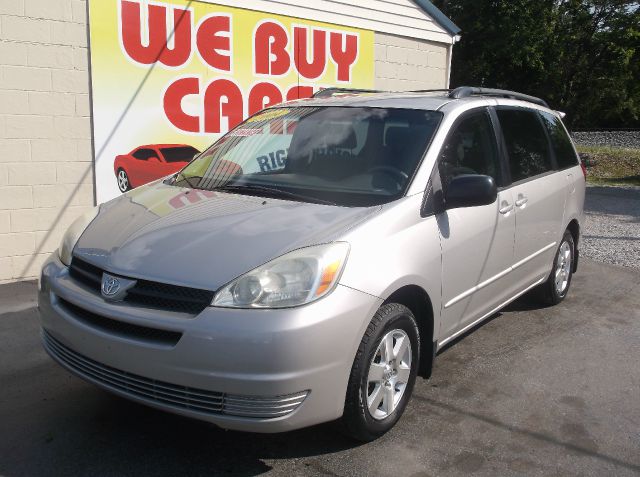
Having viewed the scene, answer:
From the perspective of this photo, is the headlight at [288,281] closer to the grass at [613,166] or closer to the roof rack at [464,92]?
the roof rack at [464,92]

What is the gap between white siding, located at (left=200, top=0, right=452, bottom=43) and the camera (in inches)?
325

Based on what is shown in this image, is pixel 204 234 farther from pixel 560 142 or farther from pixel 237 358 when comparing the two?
pixel 560 142

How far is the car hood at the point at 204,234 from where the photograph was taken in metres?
2.98

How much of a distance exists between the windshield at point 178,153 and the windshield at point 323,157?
297cm

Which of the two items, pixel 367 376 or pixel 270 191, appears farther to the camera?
pixel 270 191

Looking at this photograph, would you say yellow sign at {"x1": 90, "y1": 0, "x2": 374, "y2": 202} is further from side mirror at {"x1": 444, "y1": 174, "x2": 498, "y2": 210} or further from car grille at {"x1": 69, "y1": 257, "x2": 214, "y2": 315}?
side mirror at {"x1": 444, "y1": 174, "x2": 498, "y2": 210}

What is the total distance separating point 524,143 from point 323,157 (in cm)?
181

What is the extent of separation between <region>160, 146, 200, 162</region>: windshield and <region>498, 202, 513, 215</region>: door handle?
14.0 ft

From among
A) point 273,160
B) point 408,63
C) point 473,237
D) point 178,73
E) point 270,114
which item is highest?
point 408,63

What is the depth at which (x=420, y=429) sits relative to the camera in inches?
143

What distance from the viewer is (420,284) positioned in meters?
3.48

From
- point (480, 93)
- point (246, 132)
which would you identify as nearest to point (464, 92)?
point (480, 93)

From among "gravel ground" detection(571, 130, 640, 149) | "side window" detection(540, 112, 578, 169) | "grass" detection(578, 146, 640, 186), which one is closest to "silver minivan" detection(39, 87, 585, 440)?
"side window" detection(540, 112, 578, 169)

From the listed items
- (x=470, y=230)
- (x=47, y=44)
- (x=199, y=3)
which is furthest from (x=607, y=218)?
(x=47, y=44)
